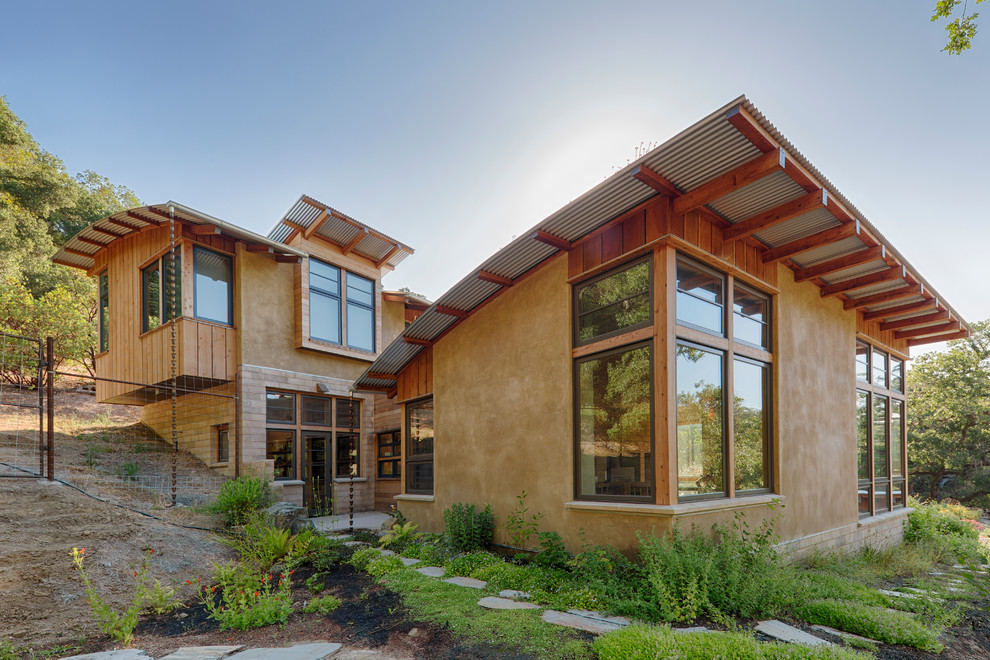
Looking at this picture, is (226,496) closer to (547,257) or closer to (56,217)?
(547,257)

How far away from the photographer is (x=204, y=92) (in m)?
10.6

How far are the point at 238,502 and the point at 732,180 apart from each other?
8007 millimetres

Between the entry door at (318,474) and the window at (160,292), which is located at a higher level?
the window at (160,292)

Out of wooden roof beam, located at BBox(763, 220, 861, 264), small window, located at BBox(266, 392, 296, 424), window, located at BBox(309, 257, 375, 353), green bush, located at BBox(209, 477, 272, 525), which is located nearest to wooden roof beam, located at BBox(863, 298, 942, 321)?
wooden roof beam, located at BBox(763, 220, 861, 264)

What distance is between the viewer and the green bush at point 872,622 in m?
4.20

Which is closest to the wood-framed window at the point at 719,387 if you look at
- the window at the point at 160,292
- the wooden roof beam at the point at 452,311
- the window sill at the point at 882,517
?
the wooden roof beam at the point at 452,311

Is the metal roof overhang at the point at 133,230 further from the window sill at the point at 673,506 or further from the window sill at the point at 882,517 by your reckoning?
the window sill at the point at 882,517

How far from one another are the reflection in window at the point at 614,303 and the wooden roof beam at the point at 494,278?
3.65ft

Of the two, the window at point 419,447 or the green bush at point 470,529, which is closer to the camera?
the green bush at point 470,529

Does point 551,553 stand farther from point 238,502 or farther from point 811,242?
point 238,502

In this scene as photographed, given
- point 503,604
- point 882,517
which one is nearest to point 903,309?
point 882,517

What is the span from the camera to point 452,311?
7.63 meters

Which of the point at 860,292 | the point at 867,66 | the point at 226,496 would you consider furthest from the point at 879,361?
the point at 226,496

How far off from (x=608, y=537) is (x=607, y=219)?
3.39m
